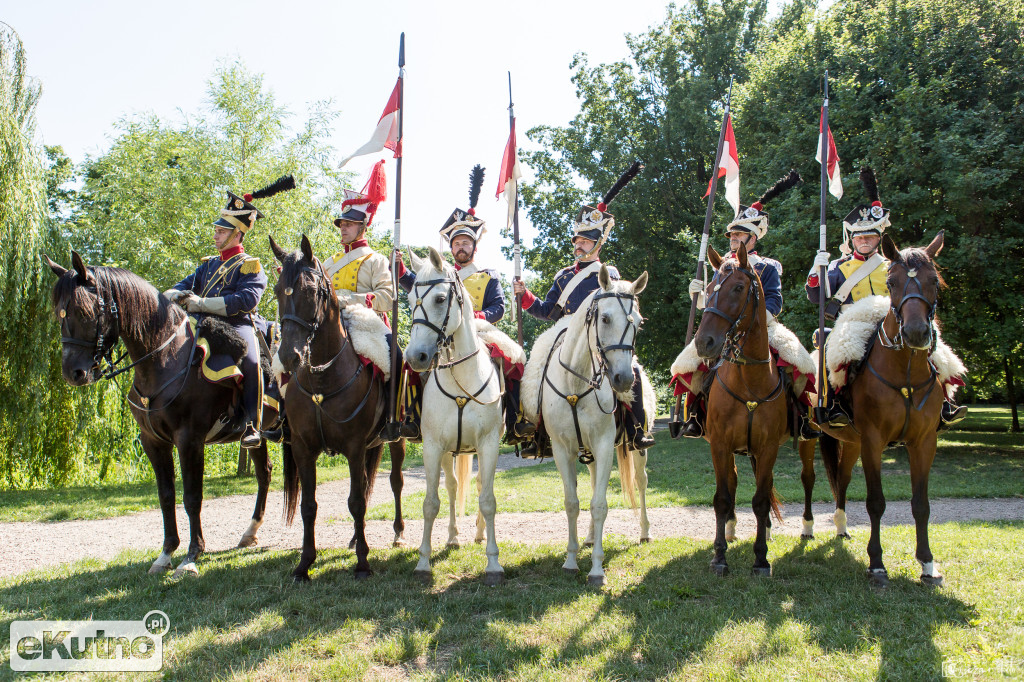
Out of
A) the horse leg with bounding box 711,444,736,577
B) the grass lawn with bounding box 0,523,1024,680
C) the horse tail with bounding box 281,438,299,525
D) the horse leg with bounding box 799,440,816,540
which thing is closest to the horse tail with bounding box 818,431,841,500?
the horse leg with bounding box 799,440,816,540

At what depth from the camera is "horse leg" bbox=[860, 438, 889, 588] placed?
5.77 m

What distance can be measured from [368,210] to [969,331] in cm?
1307

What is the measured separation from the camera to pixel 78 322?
18.8 ft

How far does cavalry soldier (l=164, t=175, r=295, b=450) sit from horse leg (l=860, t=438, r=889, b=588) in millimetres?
5799

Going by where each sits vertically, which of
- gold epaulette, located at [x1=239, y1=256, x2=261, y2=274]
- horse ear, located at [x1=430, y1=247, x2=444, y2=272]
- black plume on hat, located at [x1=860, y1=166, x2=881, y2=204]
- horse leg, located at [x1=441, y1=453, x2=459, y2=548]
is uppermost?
black plume on hat, located at [x1=860, y1=166, x2=881, y2=204]

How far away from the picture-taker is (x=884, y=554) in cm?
664

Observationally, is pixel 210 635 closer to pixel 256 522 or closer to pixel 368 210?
pixel 256 522

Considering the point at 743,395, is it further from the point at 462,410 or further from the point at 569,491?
the point at 462,410

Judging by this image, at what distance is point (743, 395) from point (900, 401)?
1316mm

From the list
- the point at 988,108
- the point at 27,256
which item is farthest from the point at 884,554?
the point at 27,256

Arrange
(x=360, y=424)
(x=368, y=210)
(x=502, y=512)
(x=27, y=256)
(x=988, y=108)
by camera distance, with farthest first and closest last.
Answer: (x=988, y=108) < (x=27, y=256) < (x=502, y=512) < (x=368, y=210) < (x=360, y=424)

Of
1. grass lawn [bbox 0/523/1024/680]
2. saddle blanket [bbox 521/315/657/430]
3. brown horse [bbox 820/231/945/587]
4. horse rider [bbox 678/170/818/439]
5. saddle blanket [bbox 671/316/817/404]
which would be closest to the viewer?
grass lawn [bbox 0/523/1024/680]

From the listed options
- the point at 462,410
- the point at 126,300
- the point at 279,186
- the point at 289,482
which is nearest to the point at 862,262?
the point at 462,410

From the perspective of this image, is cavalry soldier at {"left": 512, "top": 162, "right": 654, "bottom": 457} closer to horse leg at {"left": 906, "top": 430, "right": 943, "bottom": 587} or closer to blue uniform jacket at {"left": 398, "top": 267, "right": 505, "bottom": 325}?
blue uniform jacket at {"left": 398, "top": 267, "right": 505, "bottom": 325}
